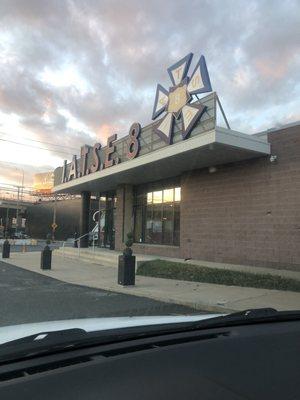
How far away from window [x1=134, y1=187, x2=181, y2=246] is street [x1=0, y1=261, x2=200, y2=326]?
25.7ft

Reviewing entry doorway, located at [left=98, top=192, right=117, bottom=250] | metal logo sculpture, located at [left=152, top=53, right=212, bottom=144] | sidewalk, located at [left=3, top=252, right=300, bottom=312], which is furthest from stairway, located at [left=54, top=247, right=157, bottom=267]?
metal logo sculpture, located at [left=152, top=53, right=212, bottom=144]

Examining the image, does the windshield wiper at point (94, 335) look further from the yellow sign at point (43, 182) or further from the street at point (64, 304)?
the yellow sign at point (43, 182)

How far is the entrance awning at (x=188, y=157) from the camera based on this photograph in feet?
50.7

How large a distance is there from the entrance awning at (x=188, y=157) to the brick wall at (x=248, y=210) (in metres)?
0.55

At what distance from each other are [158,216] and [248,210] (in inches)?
282

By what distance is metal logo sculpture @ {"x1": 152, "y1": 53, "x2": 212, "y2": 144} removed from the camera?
1658 cm

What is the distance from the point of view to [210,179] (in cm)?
1905

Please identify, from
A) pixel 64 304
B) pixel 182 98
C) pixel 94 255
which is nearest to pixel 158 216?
pixel 94 255

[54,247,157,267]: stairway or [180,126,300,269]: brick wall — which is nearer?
[180,126,300,269]: brick wall

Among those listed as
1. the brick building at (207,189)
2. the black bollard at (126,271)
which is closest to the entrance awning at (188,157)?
the brick building at (207,189)

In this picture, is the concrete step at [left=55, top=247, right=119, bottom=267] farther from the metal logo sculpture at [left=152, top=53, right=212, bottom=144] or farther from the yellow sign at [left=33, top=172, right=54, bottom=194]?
the yellow sign at [left=33, top=172, right=54, bottom=194]

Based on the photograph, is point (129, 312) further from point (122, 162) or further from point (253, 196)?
point (122, 162)

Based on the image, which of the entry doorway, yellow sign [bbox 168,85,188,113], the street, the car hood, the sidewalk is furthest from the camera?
the entry doorway

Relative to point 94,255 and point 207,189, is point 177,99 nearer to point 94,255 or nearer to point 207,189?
point 207,189
